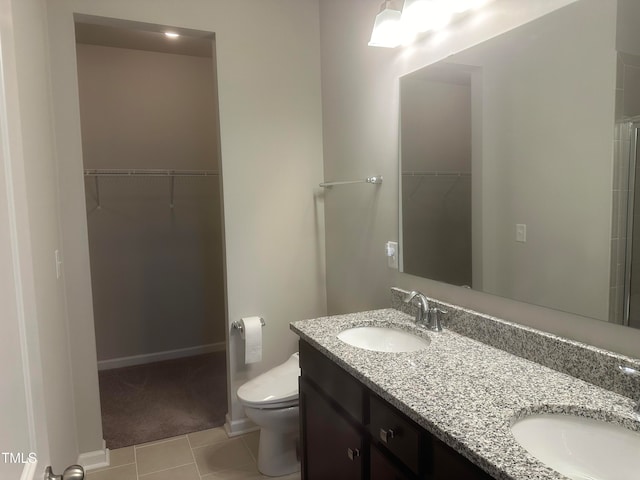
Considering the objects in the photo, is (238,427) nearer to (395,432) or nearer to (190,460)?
(190,460)

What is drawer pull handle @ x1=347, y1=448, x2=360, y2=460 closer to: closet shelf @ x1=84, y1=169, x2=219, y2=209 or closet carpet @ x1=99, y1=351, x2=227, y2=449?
closet carpet @ x1=99, y1=351, x2=227, y2=449

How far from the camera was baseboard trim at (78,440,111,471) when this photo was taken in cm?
226

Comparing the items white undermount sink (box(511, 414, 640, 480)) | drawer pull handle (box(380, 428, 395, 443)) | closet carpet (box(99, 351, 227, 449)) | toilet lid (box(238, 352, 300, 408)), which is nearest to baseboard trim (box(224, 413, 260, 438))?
closet carpet (box(99, 351, 227, 449))

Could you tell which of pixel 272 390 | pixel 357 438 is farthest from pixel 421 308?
pixel 272 390

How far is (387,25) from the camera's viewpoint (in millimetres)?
1779

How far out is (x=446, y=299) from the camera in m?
1.77

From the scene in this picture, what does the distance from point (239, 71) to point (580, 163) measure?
1860mm

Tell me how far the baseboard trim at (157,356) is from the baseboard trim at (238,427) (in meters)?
1.41

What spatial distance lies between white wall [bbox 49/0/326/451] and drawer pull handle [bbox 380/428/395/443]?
147 centimetres

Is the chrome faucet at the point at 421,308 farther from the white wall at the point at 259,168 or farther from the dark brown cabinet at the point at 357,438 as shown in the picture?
the white wall at the point at 259,168

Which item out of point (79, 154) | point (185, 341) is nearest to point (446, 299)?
point (79, 154)

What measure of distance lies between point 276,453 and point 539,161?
181 cm

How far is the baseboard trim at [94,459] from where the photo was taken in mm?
2260

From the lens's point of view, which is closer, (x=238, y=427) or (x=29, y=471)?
(x=29, y=471)
